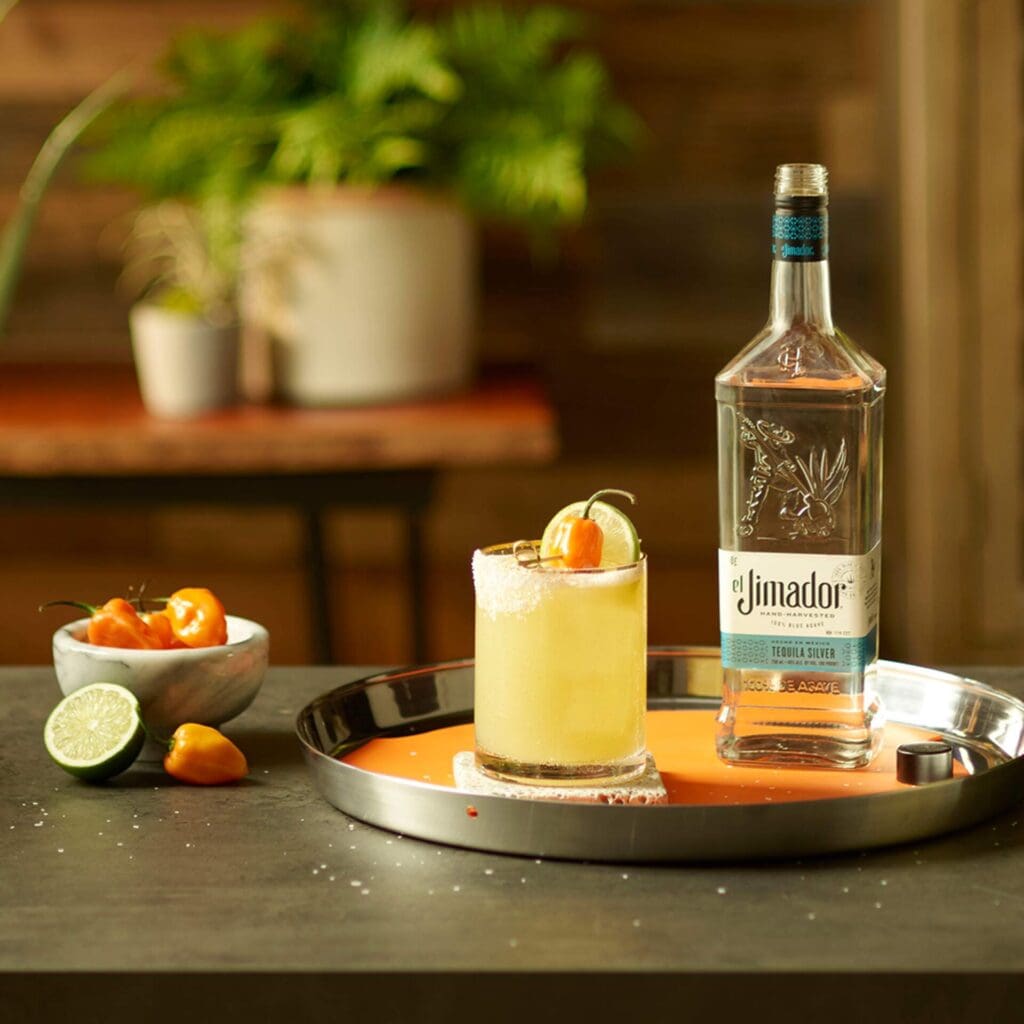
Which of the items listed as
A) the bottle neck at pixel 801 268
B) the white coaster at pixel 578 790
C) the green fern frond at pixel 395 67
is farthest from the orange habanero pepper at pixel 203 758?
the green fern frond at pixel 395 67

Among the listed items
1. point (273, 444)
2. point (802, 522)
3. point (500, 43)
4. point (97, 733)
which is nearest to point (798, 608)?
point (802, 522)

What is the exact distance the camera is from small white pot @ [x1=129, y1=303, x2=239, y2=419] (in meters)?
2.41

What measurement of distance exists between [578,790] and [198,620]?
297mm

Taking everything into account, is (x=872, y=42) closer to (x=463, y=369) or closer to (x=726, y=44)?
(x=726, y=44)

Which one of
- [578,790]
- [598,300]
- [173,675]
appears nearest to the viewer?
[578,790]

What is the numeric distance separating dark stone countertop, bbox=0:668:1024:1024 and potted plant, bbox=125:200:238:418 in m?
1.54

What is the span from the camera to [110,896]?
0.80m

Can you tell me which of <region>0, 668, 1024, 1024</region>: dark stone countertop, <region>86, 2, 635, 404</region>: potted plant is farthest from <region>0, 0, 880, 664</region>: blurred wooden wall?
<region>0, 668, 1024, 1024</region>: dark stone countertop

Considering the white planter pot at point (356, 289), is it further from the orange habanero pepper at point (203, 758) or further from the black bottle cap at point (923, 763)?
the black bottle cap at point (923, 763)

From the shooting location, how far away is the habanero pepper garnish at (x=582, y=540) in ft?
3.07

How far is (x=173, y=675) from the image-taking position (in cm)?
103

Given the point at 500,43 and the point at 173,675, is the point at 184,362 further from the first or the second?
the point at 173,675

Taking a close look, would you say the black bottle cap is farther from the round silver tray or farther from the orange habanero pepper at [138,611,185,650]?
the orange habanero pepper at [138,611,185,650]

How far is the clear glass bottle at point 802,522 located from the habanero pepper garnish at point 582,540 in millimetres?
57
